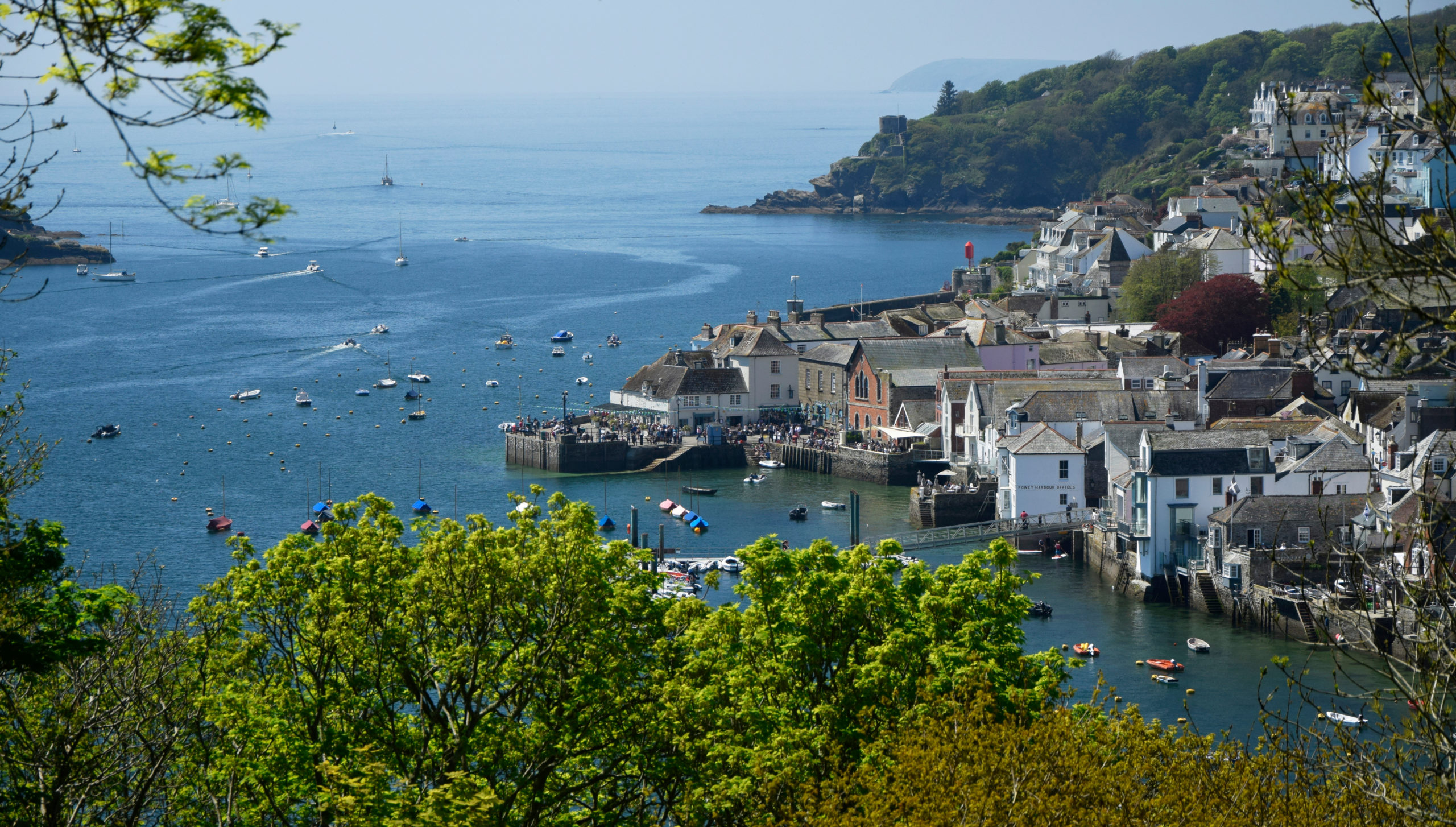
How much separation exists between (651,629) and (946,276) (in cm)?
10839

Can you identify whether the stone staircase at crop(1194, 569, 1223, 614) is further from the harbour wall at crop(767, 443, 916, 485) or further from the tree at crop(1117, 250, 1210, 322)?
the tree at crop(1117, 250, 1210, 322)

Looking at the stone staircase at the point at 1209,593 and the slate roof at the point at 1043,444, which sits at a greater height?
the slate roof at the point at 1043,444

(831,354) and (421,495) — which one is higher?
(831,354)

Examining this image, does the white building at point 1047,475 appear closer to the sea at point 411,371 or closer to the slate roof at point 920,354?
the sea at point 411,371

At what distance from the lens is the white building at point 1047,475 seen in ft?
159

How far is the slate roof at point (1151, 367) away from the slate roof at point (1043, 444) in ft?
32.6

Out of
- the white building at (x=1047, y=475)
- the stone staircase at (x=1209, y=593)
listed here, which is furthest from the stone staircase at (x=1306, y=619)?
the white building at (x=1047, y=475)

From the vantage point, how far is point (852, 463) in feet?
194

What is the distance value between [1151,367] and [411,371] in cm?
3932

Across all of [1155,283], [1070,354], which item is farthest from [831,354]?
[1155,283]

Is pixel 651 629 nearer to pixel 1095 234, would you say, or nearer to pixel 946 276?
pixel 1095 234

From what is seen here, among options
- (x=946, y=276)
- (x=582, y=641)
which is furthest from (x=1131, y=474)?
(x=946, y=276)

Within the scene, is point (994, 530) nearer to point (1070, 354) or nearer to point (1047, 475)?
point (1047, 475)

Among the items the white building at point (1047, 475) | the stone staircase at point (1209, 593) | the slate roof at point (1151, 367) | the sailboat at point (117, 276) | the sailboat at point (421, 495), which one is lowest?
the stone staircase at point (1209, 593)
